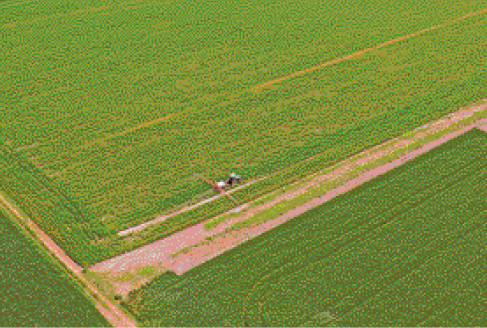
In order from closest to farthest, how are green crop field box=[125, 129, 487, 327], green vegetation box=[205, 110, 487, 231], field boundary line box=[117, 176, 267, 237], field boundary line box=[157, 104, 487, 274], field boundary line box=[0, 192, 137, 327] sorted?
field boundary line box=[0, 192, 137, 327]
green crop field box=[125, 129, 487, 327]
field boundary line box=[157, 104, 487, 274]
field boundary line box=[117, 176, 267, 237]
green vegetation box=[205, 110, 487, 231]

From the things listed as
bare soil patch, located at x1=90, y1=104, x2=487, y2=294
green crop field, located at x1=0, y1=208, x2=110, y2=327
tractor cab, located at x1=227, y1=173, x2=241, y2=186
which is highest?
tractor cab, located at x1=227, y1=173, x2=241, y2=186

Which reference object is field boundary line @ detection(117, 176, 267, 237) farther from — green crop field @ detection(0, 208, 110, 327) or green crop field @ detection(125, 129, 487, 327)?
green crop field @ detection(0, 208, 110, 327)

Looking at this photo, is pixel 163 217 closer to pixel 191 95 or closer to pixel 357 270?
pixel 357 270

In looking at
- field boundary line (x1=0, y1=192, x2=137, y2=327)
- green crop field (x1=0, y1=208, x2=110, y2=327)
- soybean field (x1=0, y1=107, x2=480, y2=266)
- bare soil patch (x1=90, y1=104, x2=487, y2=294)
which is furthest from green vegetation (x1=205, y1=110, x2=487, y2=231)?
green crop field (x1=0, y1=208, x2=110, y2=327)

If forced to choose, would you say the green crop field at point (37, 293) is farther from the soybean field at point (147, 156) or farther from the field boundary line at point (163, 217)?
the field boundary line at point (163, 217)

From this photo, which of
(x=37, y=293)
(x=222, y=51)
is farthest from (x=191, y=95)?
(x=37, y=293)
